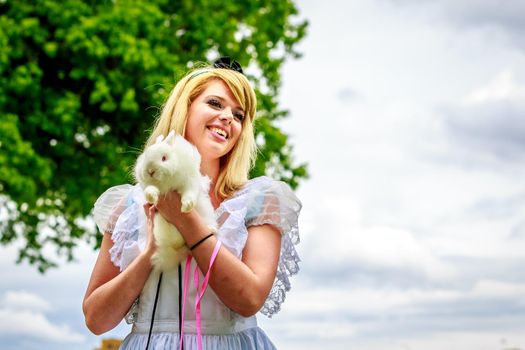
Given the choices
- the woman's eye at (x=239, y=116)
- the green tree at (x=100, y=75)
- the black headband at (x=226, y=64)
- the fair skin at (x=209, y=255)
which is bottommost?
the fair skin at (x=209, y=255)

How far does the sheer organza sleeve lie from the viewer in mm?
3273

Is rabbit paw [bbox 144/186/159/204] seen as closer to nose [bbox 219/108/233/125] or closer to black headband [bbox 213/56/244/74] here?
nose [bbox 219/108/233/125]

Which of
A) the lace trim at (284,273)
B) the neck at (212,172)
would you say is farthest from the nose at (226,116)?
the lace trim at (284,273)

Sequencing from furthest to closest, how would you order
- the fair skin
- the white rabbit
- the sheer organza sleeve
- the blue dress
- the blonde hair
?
the blonde hair, the sheer organza sleeve, the blue dress, the fair skin, the white rabbit

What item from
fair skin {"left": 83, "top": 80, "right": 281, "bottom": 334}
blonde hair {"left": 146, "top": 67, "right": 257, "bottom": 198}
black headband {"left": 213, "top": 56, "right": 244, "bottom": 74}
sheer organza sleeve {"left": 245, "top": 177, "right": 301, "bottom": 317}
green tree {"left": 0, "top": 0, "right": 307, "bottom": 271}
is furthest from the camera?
green tree {"left": 0, "top": 0, "right": 307, "bottom": 271}

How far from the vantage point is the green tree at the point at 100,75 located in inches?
490

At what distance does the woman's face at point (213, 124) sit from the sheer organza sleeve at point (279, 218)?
23 cm

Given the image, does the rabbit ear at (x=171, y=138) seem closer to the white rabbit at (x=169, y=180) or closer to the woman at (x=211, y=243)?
the white rabbit at (x=169, y=180)

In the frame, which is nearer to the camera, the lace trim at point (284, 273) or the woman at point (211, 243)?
the woman at point (211, 243)

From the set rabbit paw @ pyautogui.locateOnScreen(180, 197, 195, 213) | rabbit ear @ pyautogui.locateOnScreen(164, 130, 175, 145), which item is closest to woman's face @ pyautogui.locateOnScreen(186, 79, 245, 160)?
rabbit ear @ pyautogui.locateOnScreen(164, 130, 175, 145)

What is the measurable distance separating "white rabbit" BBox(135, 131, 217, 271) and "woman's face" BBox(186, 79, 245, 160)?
348 millimetres

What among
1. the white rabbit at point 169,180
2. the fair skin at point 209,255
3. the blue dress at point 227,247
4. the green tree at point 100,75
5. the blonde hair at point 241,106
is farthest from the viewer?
the green tree at point 100,75

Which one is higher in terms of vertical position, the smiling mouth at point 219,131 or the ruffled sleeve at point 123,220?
the smiling mouth at point 219,131

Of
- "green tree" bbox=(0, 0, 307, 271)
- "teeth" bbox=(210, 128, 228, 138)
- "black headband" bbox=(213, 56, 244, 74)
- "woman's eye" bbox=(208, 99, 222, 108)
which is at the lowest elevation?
"teeth" bbox=(210, 128, 228, 138)
